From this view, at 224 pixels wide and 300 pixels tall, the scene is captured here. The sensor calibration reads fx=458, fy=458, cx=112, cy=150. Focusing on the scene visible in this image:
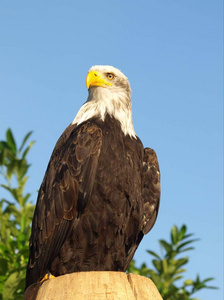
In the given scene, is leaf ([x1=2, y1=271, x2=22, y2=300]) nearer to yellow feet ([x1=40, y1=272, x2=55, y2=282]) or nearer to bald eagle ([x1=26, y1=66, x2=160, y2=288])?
bald eagle ([x1=26, y1=66, x2=160, y2=288])

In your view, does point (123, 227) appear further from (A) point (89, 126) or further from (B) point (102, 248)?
(A) point (89, 126)

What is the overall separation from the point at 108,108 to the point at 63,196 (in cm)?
138

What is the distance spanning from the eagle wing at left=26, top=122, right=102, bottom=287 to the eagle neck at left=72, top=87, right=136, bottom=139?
40cm

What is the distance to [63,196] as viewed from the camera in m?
4.93

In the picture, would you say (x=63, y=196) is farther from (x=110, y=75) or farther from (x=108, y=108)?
(x=110, y=75)

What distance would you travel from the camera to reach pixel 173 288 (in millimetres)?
7992

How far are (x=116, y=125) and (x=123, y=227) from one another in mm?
1228

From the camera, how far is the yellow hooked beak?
597 centimetres

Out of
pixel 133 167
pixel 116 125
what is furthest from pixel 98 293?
pixel 116 125

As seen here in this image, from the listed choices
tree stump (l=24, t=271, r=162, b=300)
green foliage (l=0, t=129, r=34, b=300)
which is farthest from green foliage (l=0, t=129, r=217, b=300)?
tree stump (l=24, t=271, r=162, b=300)

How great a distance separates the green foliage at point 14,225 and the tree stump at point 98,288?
9.57 ft

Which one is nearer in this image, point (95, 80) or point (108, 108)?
point (108, 108)

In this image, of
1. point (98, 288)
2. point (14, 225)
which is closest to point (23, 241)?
point (14, 225)

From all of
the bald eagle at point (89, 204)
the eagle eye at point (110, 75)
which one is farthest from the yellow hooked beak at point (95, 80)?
the bald eagle at point (89, 204)
